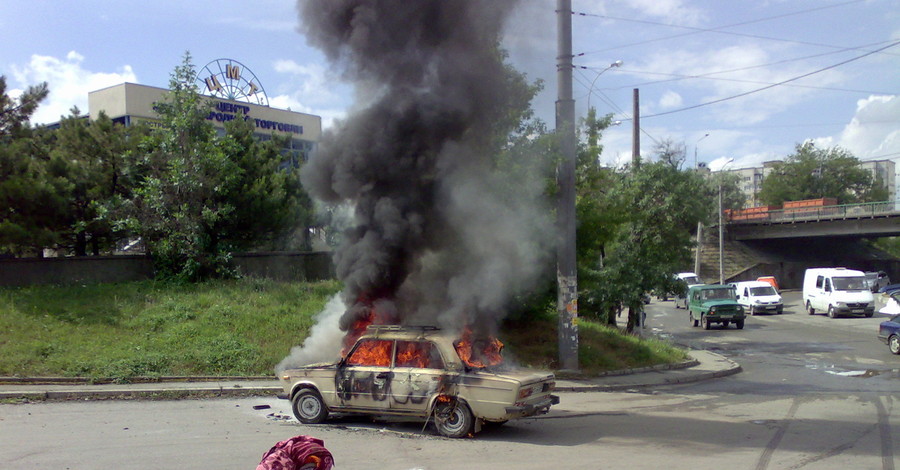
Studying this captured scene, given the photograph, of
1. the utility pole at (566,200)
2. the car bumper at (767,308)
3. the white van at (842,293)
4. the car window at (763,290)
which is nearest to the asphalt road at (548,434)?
the utility pole at (566,200)

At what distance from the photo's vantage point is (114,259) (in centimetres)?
1878

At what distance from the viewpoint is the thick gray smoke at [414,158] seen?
10914 millimetres

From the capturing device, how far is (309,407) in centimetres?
939

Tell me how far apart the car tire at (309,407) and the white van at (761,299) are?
28.7 m

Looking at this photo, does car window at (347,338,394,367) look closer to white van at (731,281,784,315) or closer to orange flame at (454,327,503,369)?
orange flame at (454,327,503,369)

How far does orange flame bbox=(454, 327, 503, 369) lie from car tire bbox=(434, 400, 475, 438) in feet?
1.84

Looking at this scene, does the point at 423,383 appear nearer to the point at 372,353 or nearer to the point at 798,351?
the point at 372,353

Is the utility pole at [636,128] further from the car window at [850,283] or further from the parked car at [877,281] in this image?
the parked car at [877,281]

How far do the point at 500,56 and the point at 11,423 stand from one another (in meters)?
10.3

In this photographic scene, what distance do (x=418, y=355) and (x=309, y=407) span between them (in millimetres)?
1865

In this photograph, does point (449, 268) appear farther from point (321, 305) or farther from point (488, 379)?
point (321, 305)

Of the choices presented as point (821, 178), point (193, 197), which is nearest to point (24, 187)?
point (193, 197)

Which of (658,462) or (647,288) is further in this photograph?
(647,288)

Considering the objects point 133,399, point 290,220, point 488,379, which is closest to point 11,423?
point 133,399
